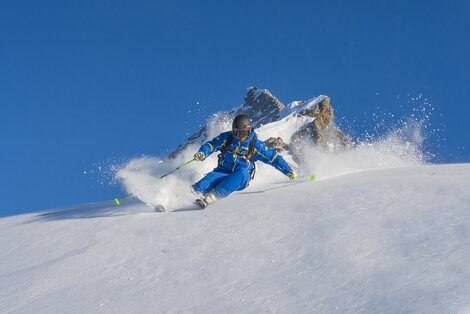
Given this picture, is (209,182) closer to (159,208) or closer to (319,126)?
(159,208)

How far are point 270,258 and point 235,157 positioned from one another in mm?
3278

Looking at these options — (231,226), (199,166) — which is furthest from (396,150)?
(231,226)

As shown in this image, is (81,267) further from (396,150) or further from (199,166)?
(396,150)

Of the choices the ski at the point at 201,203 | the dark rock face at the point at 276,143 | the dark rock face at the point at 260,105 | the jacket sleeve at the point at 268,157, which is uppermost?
the dark rock face at the point at 260,105

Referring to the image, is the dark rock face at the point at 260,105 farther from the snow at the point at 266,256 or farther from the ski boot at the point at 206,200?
the snow at the point at 266,256

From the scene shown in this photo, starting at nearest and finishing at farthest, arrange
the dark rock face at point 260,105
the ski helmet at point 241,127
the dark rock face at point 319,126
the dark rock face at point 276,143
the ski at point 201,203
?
the ski at point 201,203 < the ski helmet at point 241,127 < the dark rock face at point 276,143 < the dark rock face at point 319,126 < the dark rock face at point 260,105

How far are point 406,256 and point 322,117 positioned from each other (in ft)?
232

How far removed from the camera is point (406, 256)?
2410 mm

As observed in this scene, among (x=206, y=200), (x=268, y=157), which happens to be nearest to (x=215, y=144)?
(x=268, y=157)

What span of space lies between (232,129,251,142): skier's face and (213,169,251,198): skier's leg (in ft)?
1.94

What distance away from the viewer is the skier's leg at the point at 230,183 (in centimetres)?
519

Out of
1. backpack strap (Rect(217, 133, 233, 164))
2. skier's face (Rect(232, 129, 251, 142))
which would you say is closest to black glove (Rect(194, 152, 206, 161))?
backpack strap (Rect(217, 133, 233, 164))

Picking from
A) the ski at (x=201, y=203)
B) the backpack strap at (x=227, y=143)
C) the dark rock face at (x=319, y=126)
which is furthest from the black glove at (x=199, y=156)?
the dark rock face at (x=319, y=126)

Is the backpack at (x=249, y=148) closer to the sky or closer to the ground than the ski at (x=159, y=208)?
closer to the sky
